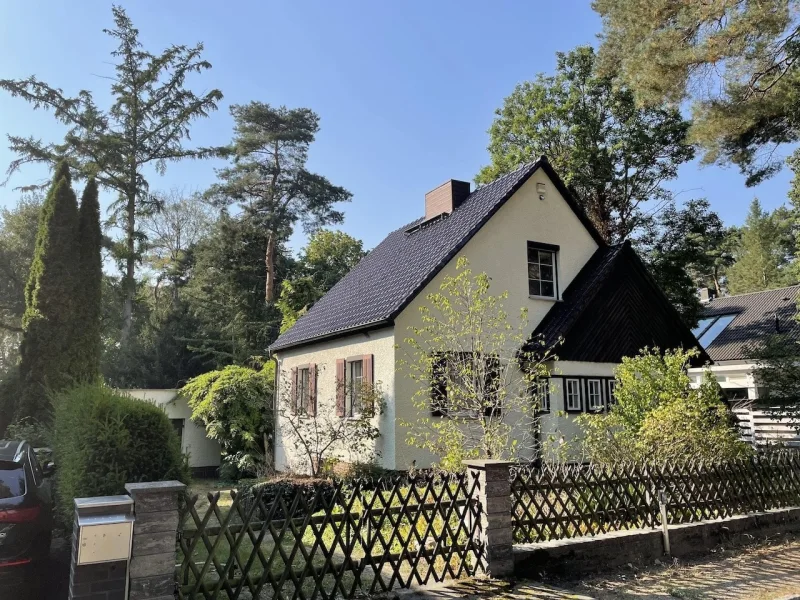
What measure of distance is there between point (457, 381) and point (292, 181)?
24.6m

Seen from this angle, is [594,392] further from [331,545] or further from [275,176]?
[275,176]

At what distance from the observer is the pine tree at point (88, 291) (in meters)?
13.1

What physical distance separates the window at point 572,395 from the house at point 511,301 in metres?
0.02

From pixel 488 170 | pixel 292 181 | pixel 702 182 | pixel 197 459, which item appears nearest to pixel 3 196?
pixel 292 181

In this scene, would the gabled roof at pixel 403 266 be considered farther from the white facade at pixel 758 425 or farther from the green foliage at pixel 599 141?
the green foliage at pixel 599 141

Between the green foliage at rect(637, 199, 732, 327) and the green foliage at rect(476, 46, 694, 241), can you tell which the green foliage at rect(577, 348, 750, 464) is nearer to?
the green foliage at rect(637, 199, 732, 327)

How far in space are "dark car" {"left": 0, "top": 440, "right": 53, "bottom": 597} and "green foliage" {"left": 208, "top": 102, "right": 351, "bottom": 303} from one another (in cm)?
2555

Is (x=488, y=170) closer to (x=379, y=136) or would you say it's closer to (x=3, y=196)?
(x=379, y=136)

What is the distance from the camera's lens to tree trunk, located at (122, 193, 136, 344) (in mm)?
25234

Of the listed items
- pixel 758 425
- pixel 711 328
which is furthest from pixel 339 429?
pixel 711 328

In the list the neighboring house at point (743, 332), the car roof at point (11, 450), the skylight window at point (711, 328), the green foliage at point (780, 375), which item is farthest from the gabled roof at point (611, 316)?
the skylight window at point (711, 328)

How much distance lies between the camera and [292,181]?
3269 centimetres

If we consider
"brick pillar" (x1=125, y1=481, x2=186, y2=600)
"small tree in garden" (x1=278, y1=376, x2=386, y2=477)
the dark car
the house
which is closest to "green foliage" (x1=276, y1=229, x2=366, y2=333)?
the house

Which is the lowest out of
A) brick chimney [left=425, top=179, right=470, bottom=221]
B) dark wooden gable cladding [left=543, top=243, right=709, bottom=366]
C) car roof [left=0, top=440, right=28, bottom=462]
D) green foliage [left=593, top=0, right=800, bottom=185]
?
car roof [left=0, top=440, right=28, bottom=462]
